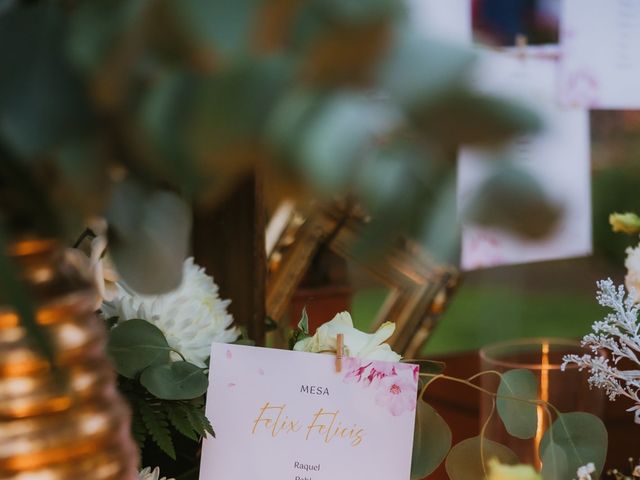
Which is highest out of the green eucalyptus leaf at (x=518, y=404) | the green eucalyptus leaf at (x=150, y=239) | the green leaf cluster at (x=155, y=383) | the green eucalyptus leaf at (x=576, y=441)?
the green eucalyptus leaf at (x=150, y=239)

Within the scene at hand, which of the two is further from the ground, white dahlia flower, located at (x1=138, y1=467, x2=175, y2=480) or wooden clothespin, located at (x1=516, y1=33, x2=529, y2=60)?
wooden clothespin, located at (x1=516, y1=33, x2=529, y2=60)

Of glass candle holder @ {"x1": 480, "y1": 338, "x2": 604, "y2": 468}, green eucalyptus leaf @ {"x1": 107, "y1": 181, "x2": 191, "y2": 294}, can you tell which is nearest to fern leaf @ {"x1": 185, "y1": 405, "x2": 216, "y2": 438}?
glass candle holder @ {"x1": 480, "y1": 338, "x2": 604, "y2": 468}

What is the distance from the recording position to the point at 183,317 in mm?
707

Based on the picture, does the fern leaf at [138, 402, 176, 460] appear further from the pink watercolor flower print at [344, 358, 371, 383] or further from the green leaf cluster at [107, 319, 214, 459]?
the pink watercolor flower print at [344, 358, 371, 383]

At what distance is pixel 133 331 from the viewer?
68 cm

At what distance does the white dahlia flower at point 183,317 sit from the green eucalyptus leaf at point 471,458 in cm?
21

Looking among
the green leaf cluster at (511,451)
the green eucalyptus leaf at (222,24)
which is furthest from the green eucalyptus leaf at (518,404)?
the green eucalyptus leaf at (222,24)

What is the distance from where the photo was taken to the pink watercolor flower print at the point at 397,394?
0.62m

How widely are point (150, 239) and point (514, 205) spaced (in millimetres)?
142

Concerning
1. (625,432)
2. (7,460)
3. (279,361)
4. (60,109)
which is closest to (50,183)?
(60,109)

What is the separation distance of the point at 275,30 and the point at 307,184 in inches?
1.4

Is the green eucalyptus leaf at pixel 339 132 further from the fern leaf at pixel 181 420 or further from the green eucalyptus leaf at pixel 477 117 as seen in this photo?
the fern leaf at pixel 181 420

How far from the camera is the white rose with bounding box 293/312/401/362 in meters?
0.64

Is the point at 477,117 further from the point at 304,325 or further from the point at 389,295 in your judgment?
the point at 389,295
